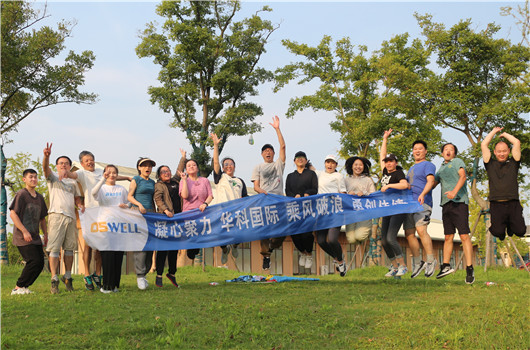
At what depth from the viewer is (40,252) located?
10781mm

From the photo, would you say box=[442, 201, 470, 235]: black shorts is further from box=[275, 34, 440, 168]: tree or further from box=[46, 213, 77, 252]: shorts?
box=[275, 34, 440, 168]: tree

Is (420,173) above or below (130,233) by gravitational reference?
above

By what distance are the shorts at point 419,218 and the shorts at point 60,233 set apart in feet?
22.3

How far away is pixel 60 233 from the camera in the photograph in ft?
34.8

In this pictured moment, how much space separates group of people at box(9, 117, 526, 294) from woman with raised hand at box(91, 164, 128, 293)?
0.06 feet

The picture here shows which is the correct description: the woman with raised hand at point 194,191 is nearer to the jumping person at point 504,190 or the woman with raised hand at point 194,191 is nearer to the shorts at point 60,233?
the shorts at point 60,233

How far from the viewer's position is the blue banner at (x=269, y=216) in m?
11.9

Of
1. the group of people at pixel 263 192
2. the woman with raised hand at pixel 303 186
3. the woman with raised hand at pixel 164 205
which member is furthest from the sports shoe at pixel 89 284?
the woman with raised hand at pixel 303 186

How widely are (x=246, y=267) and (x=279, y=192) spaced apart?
25786mm

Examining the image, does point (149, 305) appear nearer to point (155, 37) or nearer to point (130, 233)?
point (130, 233)

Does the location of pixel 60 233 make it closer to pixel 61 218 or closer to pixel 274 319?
pixel 61 218

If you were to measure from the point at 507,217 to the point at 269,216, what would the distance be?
4829mm

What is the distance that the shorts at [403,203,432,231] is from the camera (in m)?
11.3

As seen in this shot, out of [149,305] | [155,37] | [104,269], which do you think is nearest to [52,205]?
[104,269]
